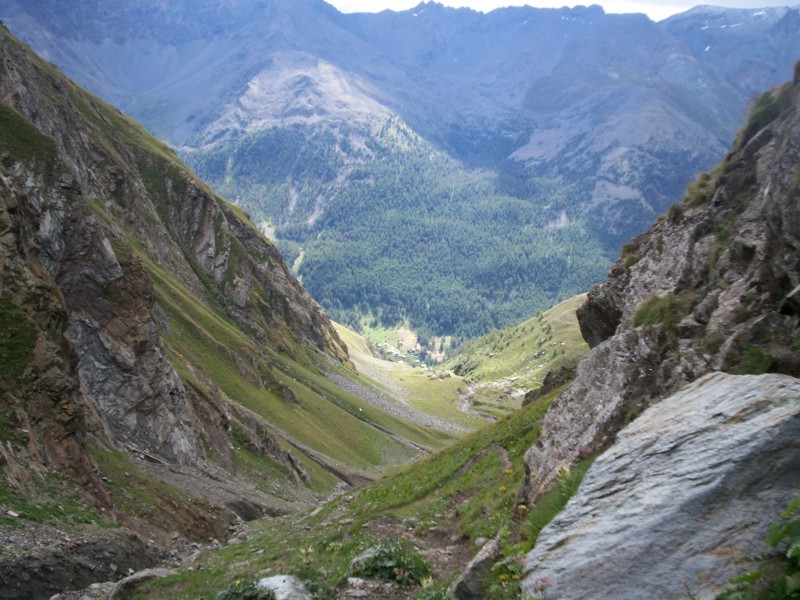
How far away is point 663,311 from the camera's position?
66.1 feet

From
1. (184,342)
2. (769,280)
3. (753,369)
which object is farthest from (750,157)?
(184,342)

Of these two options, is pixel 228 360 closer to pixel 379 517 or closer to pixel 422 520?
A: pixel 379 517

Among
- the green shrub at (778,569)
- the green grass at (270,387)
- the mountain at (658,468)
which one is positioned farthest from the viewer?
the green grass at (270,387)

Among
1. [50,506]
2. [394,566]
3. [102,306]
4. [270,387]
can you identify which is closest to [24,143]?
[102,306]

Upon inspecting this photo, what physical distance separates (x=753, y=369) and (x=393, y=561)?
405 inches

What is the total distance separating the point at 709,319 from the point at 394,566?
1170 cm

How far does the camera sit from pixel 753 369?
12.8 meters

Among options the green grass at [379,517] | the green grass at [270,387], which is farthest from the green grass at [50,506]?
the green grass at [270,387]

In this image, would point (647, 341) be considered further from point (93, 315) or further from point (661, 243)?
point (93, 315)

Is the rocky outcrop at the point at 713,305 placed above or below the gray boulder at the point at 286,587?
above

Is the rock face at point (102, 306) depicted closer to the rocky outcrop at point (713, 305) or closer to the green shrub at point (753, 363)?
the rocky outcrop at point (713, 305)

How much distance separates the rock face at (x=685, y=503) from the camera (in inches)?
337

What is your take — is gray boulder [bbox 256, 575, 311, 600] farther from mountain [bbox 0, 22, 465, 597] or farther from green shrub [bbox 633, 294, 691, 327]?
green shrub [bbox 633, 294, 691, 327]

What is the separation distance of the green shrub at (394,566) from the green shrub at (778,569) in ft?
31.0
